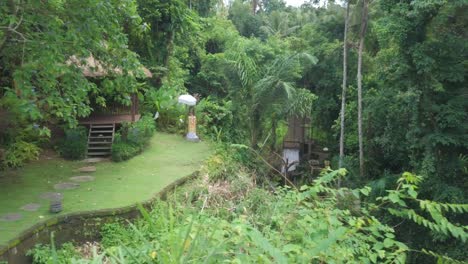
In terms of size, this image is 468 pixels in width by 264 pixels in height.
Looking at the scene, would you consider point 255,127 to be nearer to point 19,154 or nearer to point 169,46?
point 169,46

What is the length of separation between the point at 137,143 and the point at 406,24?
6.82 metres

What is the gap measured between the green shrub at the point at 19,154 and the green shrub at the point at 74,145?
0.56 m

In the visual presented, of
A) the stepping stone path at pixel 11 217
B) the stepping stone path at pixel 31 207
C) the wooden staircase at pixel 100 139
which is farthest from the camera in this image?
the wooden staircase at pixel 100 139

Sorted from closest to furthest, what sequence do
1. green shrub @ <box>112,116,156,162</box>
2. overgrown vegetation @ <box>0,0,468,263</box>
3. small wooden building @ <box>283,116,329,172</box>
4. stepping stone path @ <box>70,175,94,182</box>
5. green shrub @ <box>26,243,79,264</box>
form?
overgrown vegetation @ <box>0,0,468,263</box> < green shrub @ <box>26,243,79,264</box> < stepping stone path @ <box>70,175,94,182</box> < green shrub @ <box>112,116,156,162</box> < small wooden building @ <box>283,116,329,172</box>

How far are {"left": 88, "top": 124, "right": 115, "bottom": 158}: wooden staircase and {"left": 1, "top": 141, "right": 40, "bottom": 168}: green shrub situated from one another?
1.18m

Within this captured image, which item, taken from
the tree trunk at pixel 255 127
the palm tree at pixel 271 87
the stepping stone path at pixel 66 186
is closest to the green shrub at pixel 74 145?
the stepping stone path at pixel 66 186

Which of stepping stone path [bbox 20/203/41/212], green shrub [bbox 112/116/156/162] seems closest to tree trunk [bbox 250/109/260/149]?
green shrub [bbox 112/116/156/162]

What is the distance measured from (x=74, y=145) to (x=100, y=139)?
799 millimetres

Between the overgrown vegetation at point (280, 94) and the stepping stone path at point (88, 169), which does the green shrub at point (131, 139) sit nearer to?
the overgrown vegetation at point (280, 94)

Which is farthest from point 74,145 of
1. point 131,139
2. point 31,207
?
point 31,207

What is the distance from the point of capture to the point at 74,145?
9.20 meters

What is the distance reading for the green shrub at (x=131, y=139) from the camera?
9406 millimetres

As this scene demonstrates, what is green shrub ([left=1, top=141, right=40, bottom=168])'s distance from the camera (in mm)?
8156

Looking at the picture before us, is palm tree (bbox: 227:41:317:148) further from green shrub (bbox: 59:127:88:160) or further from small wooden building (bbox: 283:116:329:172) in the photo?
A: small wooden building (bbox: 283:116:329:172)
